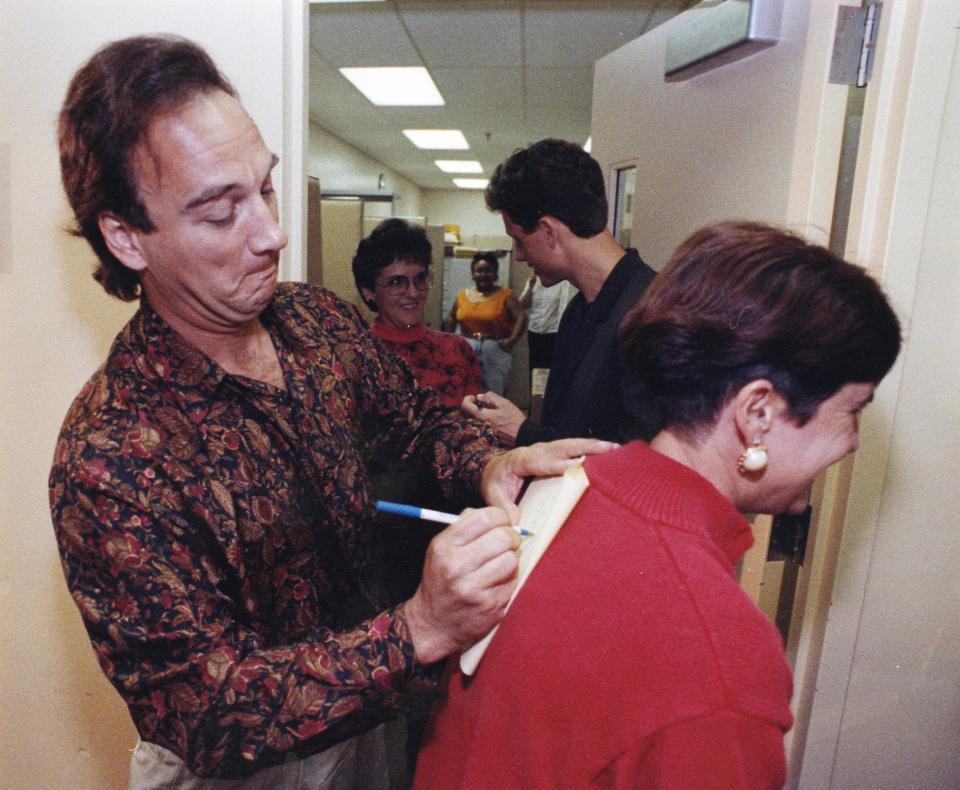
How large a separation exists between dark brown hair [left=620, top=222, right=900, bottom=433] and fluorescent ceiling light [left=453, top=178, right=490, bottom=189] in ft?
33.8

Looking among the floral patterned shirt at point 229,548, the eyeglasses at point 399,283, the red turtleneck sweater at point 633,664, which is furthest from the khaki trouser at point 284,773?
the eyeglasses at point 399,283

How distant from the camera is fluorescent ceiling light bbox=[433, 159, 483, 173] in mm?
9039

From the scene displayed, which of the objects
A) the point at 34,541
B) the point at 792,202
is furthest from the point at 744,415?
the point at 34,541

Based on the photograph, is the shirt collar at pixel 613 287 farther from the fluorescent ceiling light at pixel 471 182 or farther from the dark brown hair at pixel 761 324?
the fluorescent ceiling light at pixel 471 182

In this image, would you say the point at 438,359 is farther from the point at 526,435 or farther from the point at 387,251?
the point at 526,435

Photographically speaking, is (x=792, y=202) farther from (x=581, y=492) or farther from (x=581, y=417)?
(x=581, y=492)

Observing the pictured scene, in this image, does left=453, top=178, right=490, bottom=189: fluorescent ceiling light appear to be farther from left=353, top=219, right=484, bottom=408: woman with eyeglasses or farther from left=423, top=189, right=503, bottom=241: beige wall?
left=353, top=219, right=484, bottom=408: woman with eyeglasses

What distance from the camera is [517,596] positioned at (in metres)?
0.67

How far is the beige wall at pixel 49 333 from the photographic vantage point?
1162mm

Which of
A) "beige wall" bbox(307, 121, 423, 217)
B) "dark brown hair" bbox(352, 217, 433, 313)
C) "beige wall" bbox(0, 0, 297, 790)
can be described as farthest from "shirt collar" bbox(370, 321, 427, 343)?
"beige wall" bbox(307, 121, 423, 217)

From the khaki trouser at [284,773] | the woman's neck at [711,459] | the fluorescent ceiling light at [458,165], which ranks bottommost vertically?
the khaki trouser at [284,773]

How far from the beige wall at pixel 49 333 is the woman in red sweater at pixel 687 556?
0.86 metres

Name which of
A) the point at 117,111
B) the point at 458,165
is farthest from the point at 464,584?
the point at 458,165

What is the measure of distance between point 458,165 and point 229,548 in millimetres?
9265
